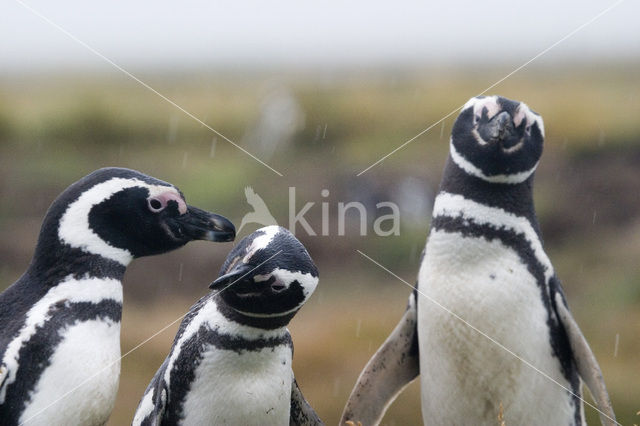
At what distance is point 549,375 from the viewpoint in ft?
9.58

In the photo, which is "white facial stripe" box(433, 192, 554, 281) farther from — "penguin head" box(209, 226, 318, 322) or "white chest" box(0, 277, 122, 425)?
"white chest" box(0, 277, 122, 425)

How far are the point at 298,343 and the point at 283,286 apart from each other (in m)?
5.19

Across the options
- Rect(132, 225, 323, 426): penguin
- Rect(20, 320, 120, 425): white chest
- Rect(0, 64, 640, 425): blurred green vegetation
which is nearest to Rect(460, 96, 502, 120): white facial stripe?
Rect(132, 225, 323, 426): penguin

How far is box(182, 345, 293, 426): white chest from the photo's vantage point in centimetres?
238

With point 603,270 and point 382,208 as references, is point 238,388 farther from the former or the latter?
point 603,270

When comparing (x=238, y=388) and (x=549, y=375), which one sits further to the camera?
(x=549, y=375)

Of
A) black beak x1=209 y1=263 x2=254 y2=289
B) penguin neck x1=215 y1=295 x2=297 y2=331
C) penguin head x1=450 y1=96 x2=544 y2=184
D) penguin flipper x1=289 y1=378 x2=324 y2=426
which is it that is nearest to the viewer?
black beak x1=209 y1=263 x2=254 y2=289

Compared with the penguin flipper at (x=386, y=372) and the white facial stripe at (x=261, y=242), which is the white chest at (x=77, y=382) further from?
the penguin flipper at (x=386, y=372)

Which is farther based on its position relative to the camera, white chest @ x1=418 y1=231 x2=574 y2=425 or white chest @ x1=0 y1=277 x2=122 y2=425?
white chest @ x1=418 y1=231 x2=574 y2=425

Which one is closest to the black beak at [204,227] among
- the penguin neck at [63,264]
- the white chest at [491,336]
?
the penguin neck at [63,264]

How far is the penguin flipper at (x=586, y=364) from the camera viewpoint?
9.14 ft

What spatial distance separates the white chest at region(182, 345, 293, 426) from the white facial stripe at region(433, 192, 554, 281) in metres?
0.86

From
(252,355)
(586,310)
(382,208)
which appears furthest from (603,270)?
(252,355)

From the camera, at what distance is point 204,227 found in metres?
2.49
